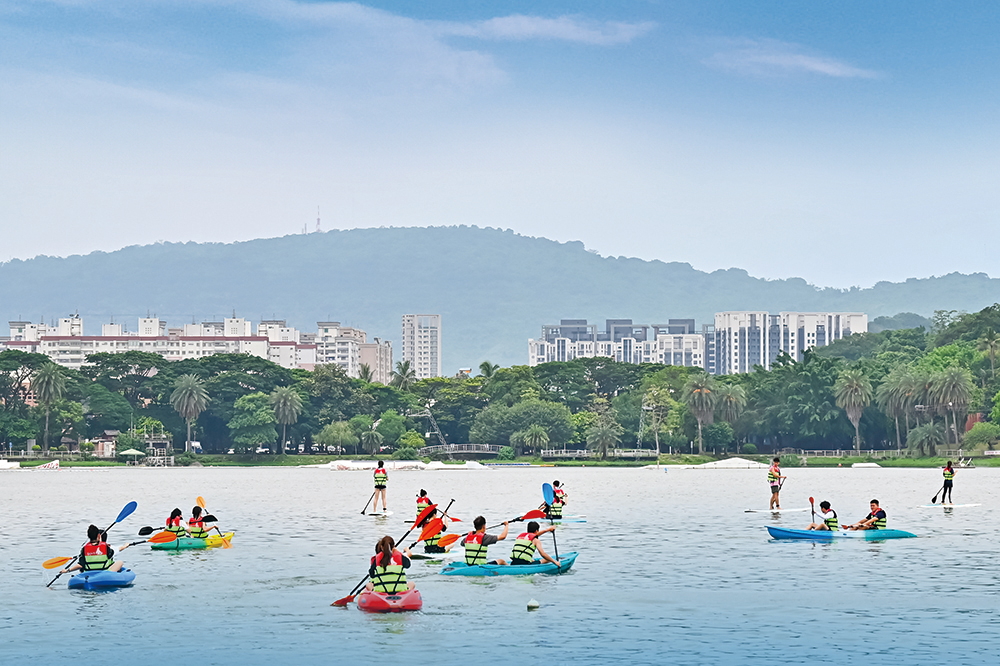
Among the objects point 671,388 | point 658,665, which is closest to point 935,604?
point 658,665

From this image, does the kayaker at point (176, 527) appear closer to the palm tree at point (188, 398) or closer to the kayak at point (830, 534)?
the kayak at point (830, 534)

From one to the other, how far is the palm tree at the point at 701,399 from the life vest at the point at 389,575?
122444mm

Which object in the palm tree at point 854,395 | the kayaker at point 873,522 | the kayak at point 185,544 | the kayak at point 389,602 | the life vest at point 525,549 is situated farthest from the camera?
the palm tree at point 854,395

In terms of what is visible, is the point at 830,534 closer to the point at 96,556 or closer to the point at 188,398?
the point at 96,556

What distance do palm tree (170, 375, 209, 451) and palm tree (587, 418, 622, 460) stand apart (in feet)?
154

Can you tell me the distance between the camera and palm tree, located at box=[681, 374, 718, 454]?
5856 inches

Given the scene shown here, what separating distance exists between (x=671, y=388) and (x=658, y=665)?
152941mm

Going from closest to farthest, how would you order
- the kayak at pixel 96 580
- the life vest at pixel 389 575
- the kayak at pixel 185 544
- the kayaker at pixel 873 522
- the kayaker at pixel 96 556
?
the life vest at pixel 389 575, the kayak at pixel 96 580, the kayaker at pixel 96 556, the kayak at pixel 185 544, the kayaker at pixel 873 522

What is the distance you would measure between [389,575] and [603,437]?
126 meters

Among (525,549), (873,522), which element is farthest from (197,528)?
(873,522)

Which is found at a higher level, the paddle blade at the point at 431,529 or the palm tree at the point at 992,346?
the palm tree at the point at 992,346

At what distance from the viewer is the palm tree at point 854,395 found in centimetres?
14575

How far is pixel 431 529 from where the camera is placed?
3666 centimetres

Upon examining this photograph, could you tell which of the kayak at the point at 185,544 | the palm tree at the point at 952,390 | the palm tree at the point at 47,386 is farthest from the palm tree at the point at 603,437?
the kayak at the point at 185,544
